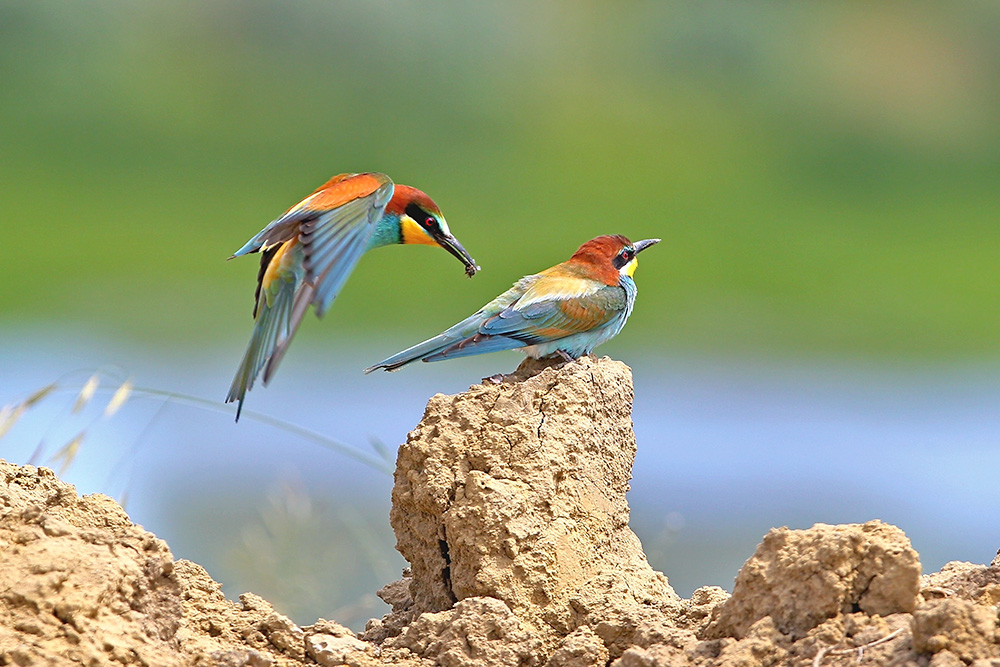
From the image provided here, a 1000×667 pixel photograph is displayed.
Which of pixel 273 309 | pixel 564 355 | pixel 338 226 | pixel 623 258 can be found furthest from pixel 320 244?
pixel 623 258

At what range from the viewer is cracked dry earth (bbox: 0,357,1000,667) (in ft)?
6.96

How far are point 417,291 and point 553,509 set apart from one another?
11.4 m

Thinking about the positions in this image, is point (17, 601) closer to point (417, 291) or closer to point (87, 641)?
point (87, 641)

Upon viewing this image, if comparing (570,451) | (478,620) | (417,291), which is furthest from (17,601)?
(417,291)

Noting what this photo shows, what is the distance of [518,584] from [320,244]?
1.03 meters

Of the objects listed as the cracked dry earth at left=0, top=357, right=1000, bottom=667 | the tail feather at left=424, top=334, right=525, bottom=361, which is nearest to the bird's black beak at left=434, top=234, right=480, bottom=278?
the cracked dry earth at left=0, top=357, right=1000, bottom=667

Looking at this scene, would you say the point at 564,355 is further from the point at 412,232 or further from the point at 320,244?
the point at 320,244

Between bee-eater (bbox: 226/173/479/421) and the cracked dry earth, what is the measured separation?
1.38 ft

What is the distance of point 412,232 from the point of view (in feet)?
11.5

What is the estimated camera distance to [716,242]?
1564 cm

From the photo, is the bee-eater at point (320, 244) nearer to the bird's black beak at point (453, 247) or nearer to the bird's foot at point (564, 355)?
the bird's black beak at point (453, 247)

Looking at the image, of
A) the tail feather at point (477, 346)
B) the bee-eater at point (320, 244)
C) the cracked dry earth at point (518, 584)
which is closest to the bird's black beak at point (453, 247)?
the bee-eater at point (320, 244)

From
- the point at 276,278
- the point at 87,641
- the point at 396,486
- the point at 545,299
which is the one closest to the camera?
the point at 87,641

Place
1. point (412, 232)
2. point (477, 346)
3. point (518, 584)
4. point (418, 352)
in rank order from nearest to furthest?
point (518, 584)
point (412, 232)
point (418, 352)
point (477, 346)
